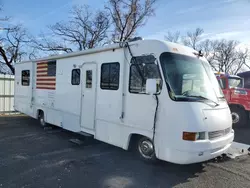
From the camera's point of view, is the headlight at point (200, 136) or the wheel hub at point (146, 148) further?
the wheel hub at point (146, 148)

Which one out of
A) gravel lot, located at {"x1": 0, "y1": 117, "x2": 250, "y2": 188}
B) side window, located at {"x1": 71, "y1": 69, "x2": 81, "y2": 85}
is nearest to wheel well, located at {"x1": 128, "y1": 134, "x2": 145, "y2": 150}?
gravel lot, located at {"x1": 0, "y1": 117, "x2": 250, "y2": 188}

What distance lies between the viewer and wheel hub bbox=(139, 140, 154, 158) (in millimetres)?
4381

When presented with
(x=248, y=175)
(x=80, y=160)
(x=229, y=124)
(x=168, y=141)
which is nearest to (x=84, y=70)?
(x=80, y=160)

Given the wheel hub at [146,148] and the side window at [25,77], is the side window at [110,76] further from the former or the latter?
the side window at [25,77]

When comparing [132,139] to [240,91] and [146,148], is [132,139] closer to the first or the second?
Result: [146,148]

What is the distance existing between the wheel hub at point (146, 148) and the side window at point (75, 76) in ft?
9.41

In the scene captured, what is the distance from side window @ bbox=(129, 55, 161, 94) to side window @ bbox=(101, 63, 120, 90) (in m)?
0.46

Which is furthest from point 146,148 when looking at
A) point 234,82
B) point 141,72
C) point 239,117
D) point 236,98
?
point 234,82

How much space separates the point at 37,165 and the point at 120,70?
8.90 feet

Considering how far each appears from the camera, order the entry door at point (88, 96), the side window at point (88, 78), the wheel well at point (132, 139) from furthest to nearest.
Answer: the side window at point (88, 78) → the entry door at point (88, 96) → the wheel well at point (132, 139)

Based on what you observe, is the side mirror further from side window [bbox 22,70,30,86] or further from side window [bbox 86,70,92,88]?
side window [bbox 22,70,30,86]

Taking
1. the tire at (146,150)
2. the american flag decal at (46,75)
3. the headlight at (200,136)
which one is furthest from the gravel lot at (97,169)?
the american flag decal at (46,75)

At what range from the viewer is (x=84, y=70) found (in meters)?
6.06

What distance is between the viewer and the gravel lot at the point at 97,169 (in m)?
3.82
